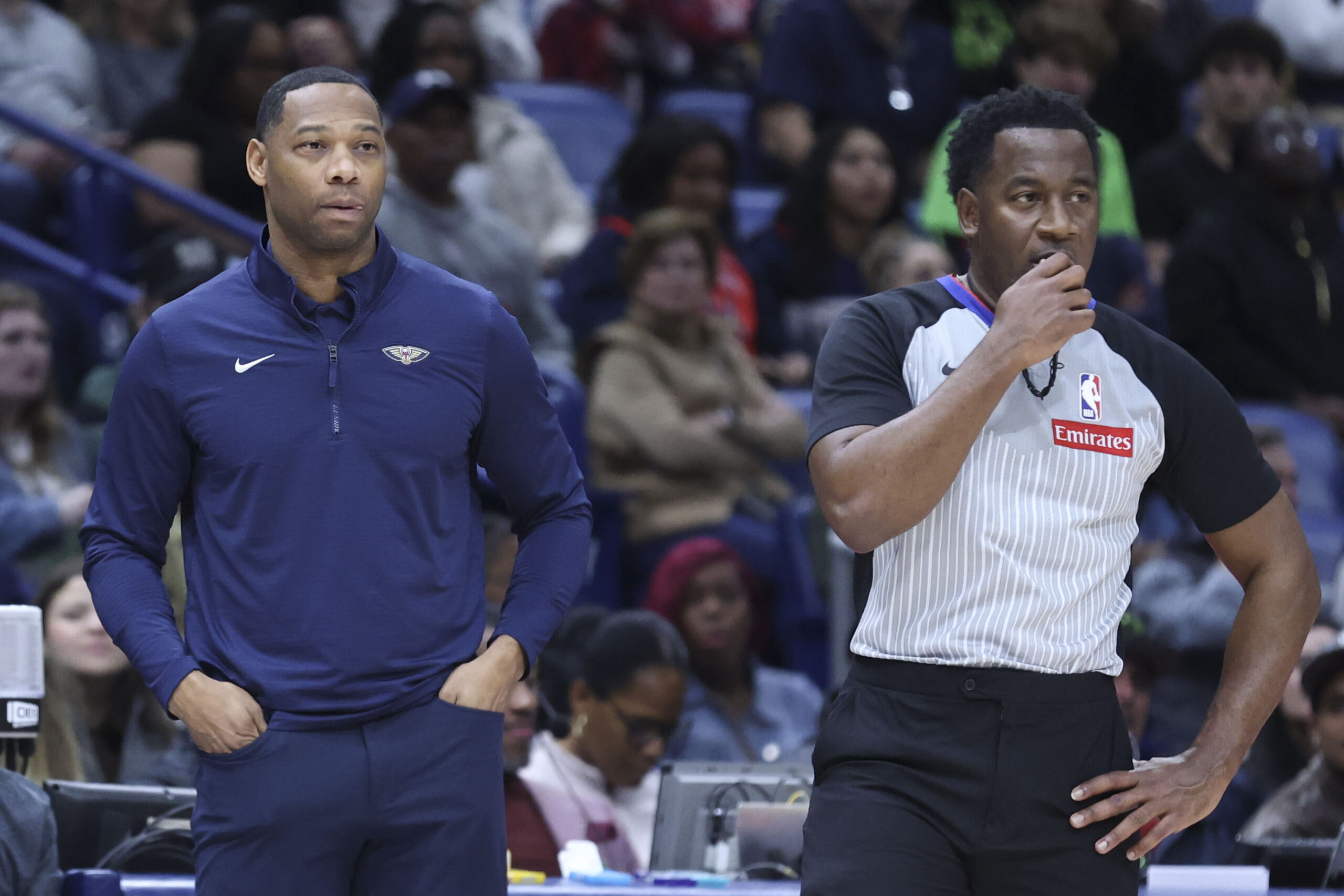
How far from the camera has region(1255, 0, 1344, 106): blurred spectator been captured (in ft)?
33.8

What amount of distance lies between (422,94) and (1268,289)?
12.0 feet

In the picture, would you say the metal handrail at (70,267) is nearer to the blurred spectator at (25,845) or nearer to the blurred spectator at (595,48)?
the blurred spectator at (25,845)

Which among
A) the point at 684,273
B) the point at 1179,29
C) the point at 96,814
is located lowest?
the point at 96,814

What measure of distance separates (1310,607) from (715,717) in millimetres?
3279

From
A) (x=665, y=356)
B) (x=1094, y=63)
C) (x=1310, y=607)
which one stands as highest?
(x=1094, y=63)

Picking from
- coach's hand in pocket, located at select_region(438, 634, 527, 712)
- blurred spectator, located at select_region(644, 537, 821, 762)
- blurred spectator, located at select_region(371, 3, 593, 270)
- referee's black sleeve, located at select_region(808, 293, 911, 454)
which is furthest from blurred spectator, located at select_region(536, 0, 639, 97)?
coach's hand in pocket, located at select_region(438, 634, 527, 712)

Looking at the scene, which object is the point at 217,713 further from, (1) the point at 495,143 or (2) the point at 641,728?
(1) the point at 495,143

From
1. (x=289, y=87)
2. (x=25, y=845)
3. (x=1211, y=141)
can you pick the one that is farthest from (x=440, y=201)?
(x=289, y=87)

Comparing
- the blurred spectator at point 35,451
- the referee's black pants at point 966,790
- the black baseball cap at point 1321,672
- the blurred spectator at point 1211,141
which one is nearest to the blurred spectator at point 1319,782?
the black baseball cap at point 1321,672

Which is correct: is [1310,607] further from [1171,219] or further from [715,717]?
[1171,219]

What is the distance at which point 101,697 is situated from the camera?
16.7 ft

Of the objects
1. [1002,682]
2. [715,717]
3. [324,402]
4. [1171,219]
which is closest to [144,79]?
[715,717]

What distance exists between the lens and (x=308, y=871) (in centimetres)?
266

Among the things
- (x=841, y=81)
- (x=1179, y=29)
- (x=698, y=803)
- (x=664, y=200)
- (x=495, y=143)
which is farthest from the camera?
(x=1179, y=29)
